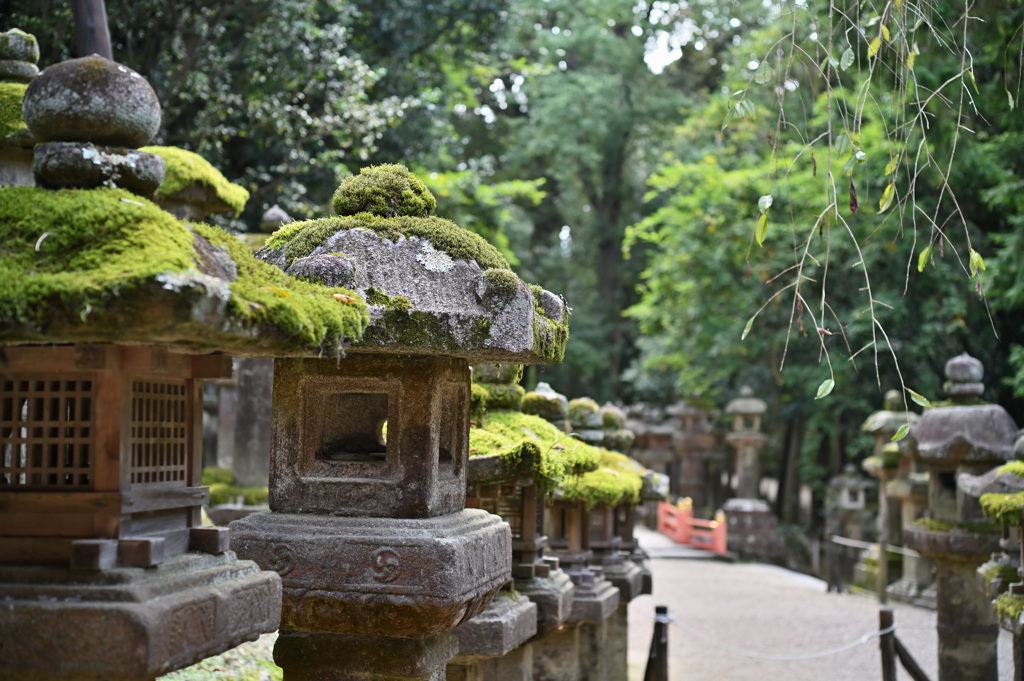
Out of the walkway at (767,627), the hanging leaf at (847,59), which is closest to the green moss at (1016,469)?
the walkway at (767,627)

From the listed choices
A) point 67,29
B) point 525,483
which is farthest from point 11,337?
point 67,29

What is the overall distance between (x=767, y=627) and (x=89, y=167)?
44.8 ft

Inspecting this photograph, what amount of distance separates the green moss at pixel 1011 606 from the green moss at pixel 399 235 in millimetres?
4720

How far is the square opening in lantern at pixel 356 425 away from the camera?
4.51 m

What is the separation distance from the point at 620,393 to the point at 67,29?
22751 millimetres

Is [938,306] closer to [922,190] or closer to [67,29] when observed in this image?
[922,190]

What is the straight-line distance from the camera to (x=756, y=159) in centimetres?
2153

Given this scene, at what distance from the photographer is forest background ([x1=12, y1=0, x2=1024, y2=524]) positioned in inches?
235

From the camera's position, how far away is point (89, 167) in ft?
9.04

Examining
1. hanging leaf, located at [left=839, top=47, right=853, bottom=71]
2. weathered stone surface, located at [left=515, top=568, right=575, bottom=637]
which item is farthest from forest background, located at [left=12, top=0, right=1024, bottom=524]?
weathered stone surface, located at [left=515, top=568, right=575, bottom=637]

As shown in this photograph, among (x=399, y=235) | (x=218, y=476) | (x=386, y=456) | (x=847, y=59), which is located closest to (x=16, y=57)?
(x=399, y=235)

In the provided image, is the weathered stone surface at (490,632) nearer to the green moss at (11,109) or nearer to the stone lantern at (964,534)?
the green moss at (11,109)

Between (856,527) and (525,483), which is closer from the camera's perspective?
(525,483)

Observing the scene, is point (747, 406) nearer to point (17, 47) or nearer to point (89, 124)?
point (17, 47)
